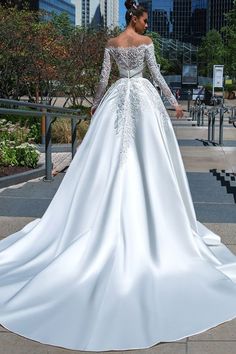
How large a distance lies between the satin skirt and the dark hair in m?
0.50

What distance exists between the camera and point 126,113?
179 inches

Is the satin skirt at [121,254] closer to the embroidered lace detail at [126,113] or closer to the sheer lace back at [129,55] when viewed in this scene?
the embroidered lace detail at [126,113]

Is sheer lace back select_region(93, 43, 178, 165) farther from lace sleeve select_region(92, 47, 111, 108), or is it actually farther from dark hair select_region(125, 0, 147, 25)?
dark hair select_region(125, 0, 147, 25)

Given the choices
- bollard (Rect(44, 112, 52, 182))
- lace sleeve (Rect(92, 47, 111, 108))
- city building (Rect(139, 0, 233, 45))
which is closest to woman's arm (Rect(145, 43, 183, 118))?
lace sleeve (Rect(92, 47, 111, 108))

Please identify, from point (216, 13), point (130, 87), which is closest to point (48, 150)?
point (130, 87)

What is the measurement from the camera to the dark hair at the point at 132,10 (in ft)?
15.0

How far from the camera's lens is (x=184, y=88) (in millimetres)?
49156

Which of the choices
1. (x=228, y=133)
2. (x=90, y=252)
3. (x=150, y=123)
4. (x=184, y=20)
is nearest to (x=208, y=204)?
(x=150, y=123)

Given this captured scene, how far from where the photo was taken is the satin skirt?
11.2 feet

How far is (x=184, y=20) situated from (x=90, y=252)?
133791 mm

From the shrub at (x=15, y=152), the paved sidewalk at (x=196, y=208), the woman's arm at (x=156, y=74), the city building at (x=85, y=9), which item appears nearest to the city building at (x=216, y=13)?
the city building at (x=85, y=9)

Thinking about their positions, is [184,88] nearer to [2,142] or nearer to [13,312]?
[2,142]

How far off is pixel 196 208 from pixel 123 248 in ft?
9.21

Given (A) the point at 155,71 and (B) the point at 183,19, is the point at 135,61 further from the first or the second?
(B) the point at 183,19
